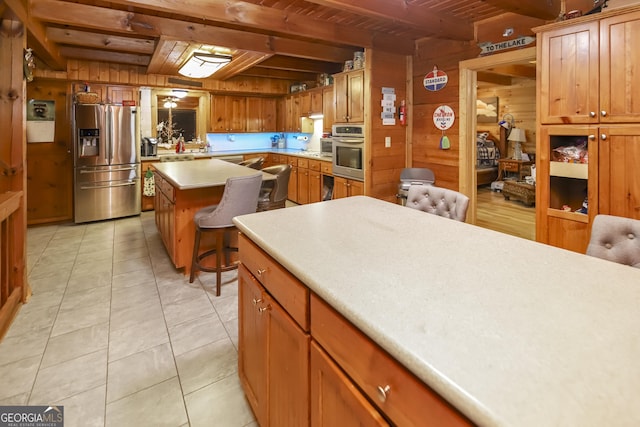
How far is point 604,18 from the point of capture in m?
2.31

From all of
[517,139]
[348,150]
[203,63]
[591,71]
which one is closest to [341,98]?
[348,150]

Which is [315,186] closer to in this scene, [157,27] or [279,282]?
[157,27]

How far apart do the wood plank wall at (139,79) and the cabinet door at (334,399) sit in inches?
239

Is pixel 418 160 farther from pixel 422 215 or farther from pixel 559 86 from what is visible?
pixel 422 215

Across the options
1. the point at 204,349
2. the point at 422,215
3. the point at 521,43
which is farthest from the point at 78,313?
the point at 521,43

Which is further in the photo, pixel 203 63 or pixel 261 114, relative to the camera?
pixel 261 114

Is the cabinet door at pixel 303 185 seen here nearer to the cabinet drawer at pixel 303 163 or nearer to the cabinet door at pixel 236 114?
the cabinet drawer at pixel 303 163

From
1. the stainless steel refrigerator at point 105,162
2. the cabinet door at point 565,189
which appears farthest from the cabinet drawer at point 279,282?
the stainless steel refrigerator at point 105,162

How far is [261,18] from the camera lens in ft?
10.8

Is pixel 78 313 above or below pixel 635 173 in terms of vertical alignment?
below

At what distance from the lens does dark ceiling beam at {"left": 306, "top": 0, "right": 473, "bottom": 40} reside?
113 inches

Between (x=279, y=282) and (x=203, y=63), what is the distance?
3.36m

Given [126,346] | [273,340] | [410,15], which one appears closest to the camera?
[273,340]

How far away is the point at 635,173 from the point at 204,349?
2.95 metres
